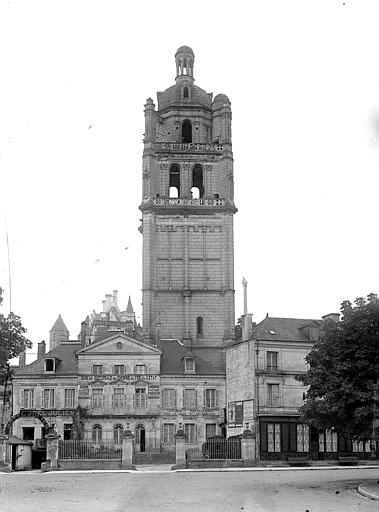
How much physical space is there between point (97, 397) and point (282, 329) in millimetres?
14650

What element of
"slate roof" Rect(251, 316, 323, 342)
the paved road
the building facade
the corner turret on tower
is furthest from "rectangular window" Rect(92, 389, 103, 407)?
the corner turret on tower

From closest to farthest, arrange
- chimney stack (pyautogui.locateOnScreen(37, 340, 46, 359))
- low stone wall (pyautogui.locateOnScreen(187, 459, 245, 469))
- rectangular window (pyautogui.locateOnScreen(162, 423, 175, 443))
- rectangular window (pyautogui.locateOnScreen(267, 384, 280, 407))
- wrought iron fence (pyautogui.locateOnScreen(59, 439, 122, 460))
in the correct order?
low stone wall (pyautogui.locateOnScreen(187, 459, 245, 469)) < wrought iron fence (pyautogui.locateOnScreen(59, 439, 122, 460)) < rectangular window (pyautogui.locateOnScreen(267, 384, 280, 407)) < rectangular window (pyautogui.locateOnScreen(162, 423, 175, 443)) < chimney stack (pyautogui.locateOnScreen(37, 340, 46, 359))

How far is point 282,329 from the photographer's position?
5431cm

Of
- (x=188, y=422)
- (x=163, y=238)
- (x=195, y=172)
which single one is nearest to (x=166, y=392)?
(x=188, y=422)

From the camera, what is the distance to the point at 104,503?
78.7 feet

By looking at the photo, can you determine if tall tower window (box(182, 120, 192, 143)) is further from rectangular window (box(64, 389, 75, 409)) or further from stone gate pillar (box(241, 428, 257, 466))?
stone gate pillar (box(241, 428, 257, 466))

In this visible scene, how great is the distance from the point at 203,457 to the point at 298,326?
12.6 m

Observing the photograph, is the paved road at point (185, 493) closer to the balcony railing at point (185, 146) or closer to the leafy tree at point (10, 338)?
the leafy tree at point (10, 338)

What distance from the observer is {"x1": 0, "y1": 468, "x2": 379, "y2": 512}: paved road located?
75.0 ft

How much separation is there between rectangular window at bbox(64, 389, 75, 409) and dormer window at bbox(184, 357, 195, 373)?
8.43 meters

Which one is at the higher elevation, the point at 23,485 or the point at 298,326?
the point at 298,326

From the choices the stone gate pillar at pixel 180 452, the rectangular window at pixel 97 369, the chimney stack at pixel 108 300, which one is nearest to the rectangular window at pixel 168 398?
the rectangular window at pixel 97 369

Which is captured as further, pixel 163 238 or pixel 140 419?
pixel 163 238

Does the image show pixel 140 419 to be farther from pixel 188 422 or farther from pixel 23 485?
pixel 23 485
